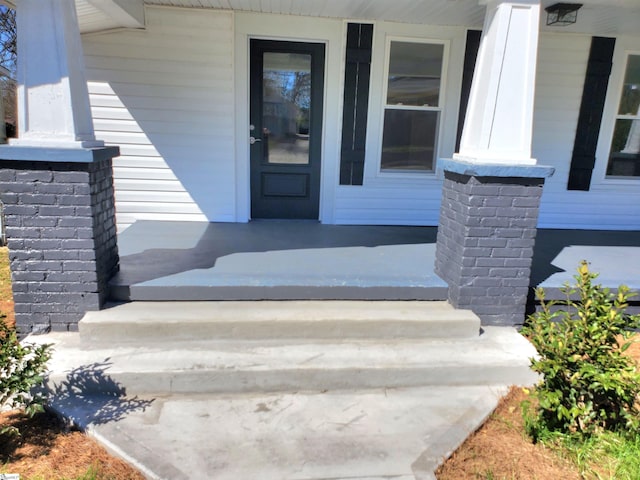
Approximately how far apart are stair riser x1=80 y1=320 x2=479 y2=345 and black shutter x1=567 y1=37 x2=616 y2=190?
3548 millimetres

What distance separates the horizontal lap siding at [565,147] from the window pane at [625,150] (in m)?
0.18

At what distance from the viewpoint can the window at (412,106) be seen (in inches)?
203

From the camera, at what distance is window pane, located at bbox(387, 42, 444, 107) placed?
5.12m

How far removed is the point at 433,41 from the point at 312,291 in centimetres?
341

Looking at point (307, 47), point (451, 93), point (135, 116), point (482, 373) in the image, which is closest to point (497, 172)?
point (482, 373)

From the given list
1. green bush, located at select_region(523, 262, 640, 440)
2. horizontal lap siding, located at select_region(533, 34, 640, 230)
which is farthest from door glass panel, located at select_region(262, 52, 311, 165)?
green bush, located at select_region(523, 262, 640, 440)

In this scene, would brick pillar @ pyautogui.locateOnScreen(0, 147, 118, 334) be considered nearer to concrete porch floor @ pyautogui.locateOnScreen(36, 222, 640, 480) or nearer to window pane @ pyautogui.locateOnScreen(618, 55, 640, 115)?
concrete porch floor @ pyautogui.locateOnScreen(36, 222, 640, 480)

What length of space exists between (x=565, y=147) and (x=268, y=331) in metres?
4.50

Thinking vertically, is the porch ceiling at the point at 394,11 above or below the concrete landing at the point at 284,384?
above

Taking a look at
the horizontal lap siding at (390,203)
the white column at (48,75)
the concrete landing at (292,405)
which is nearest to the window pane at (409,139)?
the horizontal lap siding at (390,203)

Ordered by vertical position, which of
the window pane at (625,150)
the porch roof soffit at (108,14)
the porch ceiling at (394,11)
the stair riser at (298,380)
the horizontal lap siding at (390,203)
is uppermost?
the porch ceiling at (394,11)

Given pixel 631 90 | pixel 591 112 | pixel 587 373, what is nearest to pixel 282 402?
pixel 587 373

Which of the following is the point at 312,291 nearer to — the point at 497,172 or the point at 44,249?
the point at 497,172

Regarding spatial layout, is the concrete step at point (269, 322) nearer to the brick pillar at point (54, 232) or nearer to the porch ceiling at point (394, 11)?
the brick pillar at point (54, 232)
